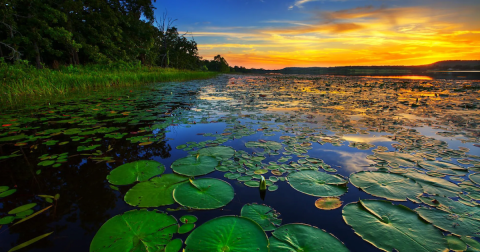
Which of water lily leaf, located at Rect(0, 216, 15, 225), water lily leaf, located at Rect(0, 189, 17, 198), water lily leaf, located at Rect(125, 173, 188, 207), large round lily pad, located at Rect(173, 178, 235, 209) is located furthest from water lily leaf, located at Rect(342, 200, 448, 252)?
Answer: water lily leaf, located at Rect(0, 189, 17, 198)

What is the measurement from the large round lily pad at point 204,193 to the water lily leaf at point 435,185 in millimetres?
1622

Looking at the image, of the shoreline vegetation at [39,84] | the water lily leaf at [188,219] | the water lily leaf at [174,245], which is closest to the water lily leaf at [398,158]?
the water lily leaf at [188,219]

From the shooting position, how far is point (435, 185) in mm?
1654

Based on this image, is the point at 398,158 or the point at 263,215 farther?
the point at 398,158

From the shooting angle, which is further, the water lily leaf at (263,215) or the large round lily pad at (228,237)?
the water lily leaf at (263,215)

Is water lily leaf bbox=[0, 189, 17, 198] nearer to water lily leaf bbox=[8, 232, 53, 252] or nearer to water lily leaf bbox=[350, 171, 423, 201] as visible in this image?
water lily leaf bbox=[8, 232, 53, 252]

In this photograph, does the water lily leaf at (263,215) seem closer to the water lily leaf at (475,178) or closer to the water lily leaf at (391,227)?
the water lily leaf at (391,227)

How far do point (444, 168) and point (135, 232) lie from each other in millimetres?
2792

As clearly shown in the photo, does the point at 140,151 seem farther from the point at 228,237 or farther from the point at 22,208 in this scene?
the point at 228,237

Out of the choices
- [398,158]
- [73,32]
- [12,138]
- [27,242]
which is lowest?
[27,242]

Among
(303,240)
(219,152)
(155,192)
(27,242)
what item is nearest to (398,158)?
(303,240)

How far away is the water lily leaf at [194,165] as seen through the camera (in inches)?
74.6

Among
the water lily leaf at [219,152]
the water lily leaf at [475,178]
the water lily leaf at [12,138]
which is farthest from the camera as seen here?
the water lily leaf at [12,138]

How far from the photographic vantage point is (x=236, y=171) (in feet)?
6.45
